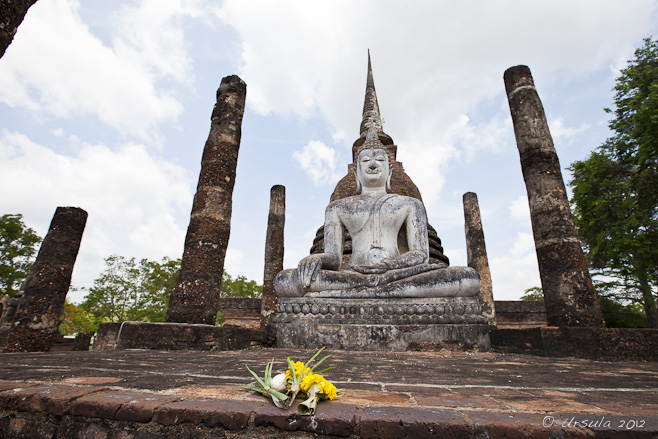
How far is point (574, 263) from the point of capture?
5129mm

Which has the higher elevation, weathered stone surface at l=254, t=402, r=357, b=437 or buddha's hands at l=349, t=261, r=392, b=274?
buddha's hands at l=349, t=261, r=392, b=274

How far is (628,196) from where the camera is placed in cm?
1195

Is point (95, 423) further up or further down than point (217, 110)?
further down

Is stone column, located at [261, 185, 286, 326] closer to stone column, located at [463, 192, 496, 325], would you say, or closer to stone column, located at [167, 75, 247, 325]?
stone column, located at [167, 75, 247, 325]

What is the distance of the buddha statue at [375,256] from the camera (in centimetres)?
485

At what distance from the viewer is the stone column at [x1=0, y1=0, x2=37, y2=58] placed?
85.7 inches

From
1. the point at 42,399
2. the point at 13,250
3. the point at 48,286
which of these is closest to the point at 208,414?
the point at 42,399

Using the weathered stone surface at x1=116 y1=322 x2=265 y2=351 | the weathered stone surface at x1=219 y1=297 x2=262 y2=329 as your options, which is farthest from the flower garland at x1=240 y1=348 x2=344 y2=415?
the weathered stone surface at x1=219 y1=297 x2=262 y2=329

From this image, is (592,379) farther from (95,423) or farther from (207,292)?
(207,292)

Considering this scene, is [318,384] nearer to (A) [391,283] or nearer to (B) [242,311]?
(A) [391,283]

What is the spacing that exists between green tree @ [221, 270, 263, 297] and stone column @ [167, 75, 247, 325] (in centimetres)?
1921

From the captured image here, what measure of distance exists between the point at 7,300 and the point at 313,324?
535 inches

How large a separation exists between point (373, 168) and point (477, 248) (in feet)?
21.2

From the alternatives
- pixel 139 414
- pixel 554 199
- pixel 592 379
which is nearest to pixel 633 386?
pixel 592 379
